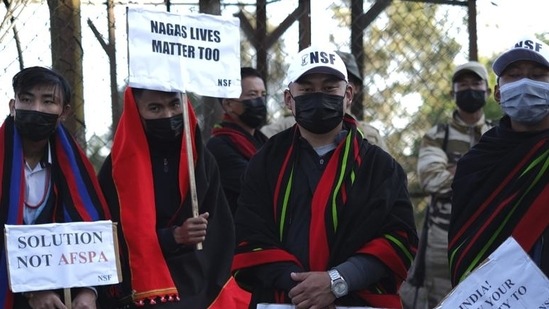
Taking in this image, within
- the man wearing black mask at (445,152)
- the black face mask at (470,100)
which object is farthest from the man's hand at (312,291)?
the black face mask at (470,100)

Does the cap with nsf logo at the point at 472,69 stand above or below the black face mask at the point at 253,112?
above

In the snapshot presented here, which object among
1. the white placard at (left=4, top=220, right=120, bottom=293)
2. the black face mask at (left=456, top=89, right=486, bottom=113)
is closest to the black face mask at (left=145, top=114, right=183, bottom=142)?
the white placard at (left=4, top=220, right=120, bottom=293)

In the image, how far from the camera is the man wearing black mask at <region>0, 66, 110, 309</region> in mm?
5191

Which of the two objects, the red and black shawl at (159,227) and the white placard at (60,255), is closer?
the white placard at (60,255)

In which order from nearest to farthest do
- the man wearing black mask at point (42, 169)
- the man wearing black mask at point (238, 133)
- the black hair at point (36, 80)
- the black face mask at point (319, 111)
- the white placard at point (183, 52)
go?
the black face mask at point (319, 111), the man wearing black mask at point (42, 169), the black hair at point (36, 80), the white placard at point (183, 52), the man wearing black mask at point (238, 133)

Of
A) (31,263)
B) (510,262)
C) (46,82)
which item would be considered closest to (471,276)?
(510,262)

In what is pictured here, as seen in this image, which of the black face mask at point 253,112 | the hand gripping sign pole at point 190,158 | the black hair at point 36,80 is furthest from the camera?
the black face mask at point 253,112

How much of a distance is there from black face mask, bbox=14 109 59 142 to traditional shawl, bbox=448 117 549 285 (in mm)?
1824

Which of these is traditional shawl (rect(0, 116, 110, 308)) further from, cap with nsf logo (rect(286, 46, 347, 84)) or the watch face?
the watch face

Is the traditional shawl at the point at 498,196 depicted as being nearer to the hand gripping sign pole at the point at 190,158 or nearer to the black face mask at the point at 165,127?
the hand gripping sign pole at the point at 190,158

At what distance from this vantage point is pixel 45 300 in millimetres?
5082

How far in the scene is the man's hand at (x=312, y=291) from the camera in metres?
4.67

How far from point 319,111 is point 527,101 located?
86 cm

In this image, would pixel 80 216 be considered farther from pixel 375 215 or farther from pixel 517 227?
pixel 517 227
